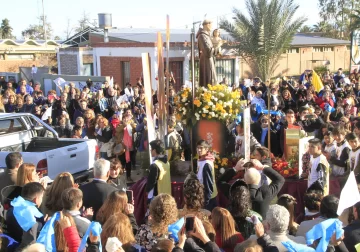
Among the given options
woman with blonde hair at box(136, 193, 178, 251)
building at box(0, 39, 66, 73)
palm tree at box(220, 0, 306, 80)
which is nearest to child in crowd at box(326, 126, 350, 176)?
woman with blonde hair at box(136, 193, 178, 251)

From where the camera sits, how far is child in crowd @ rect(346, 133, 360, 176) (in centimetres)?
721

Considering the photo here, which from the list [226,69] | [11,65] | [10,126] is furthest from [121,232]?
[11,65]

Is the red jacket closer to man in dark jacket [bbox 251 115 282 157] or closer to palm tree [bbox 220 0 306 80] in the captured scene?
man in dark jacket [bbox 251 115 282 157]

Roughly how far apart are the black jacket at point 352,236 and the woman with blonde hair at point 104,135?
6.55 m

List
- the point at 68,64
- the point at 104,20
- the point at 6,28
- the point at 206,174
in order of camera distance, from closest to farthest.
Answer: the point at 206,174, the point at 68,64, the point at 104,20, the point at 6,28

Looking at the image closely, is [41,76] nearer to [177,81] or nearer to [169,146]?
[177,81]

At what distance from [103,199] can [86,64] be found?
2173cm

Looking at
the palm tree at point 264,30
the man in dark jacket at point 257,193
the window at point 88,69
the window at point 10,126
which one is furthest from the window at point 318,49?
the man in dark jacket at point 257,193

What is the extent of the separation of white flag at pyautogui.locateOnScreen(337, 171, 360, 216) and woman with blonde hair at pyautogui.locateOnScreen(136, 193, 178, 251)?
154cm

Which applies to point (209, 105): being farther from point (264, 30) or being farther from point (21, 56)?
point (21, 56)

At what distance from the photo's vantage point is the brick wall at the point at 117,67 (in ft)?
78.4

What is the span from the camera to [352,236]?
4.54 metres

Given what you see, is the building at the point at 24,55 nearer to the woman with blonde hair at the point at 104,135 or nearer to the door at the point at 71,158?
the woman with blonde hair at the point at 104,135

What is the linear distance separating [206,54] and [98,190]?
4.68 meters
